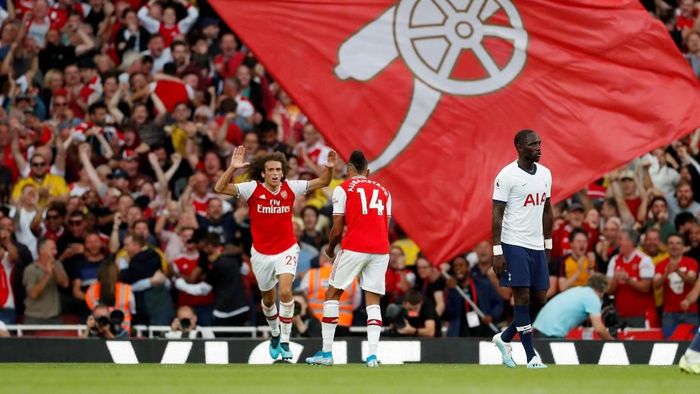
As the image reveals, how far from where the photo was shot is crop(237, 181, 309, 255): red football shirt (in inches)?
704

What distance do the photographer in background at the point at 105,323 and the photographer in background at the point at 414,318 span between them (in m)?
3.49

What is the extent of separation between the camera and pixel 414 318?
20766 mm

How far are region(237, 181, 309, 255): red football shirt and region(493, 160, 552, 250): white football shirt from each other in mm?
2977

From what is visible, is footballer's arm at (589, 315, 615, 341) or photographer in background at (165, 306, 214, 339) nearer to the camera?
footballer's arm at (589, 315, 615, 341)

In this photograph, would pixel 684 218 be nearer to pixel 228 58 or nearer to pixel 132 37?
pixel 228 58

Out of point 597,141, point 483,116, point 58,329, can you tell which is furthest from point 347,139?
point 58,329

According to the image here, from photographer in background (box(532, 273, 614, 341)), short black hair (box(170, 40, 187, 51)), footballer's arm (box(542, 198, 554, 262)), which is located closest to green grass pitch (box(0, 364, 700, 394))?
footballer's arm (box(542, 198, 554, 262))

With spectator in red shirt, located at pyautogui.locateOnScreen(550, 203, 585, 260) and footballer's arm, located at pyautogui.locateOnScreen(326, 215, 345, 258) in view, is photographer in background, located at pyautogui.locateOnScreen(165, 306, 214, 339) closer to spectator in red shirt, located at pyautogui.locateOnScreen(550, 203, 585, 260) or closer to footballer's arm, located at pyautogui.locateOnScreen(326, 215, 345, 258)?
footballer's arm, located at pyautogui.locateOnScreen(326, 215, 345, 258)

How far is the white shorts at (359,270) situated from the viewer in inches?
661

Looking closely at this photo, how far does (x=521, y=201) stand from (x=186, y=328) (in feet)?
21.8

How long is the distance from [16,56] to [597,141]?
503 inches

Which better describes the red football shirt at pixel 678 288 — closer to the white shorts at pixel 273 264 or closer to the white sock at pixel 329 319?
the white shorts at pixel 273 264

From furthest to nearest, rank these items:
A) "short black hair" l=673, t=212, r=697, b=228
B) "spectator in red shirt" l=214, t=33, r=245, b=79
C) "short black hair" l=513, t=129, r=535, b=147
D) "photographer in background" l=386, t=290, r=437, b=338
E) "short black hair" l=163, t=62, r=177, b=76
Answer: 1. "spectator in red shirt" l=214, t=33, r=245, b=79
2. "short black hair" l=163, t=62, r=177, b=76
3. "short black hair" l=673, t=212, r=697, b=228
4. "photographer in background" l=386, t=290, r=437, b=338
5. "short black hair" l=513, t=129, r=535, b=147

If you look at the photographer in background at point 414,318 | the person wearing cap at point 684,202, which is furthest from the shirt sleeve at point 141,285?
the person wearing cap at point 684,202
